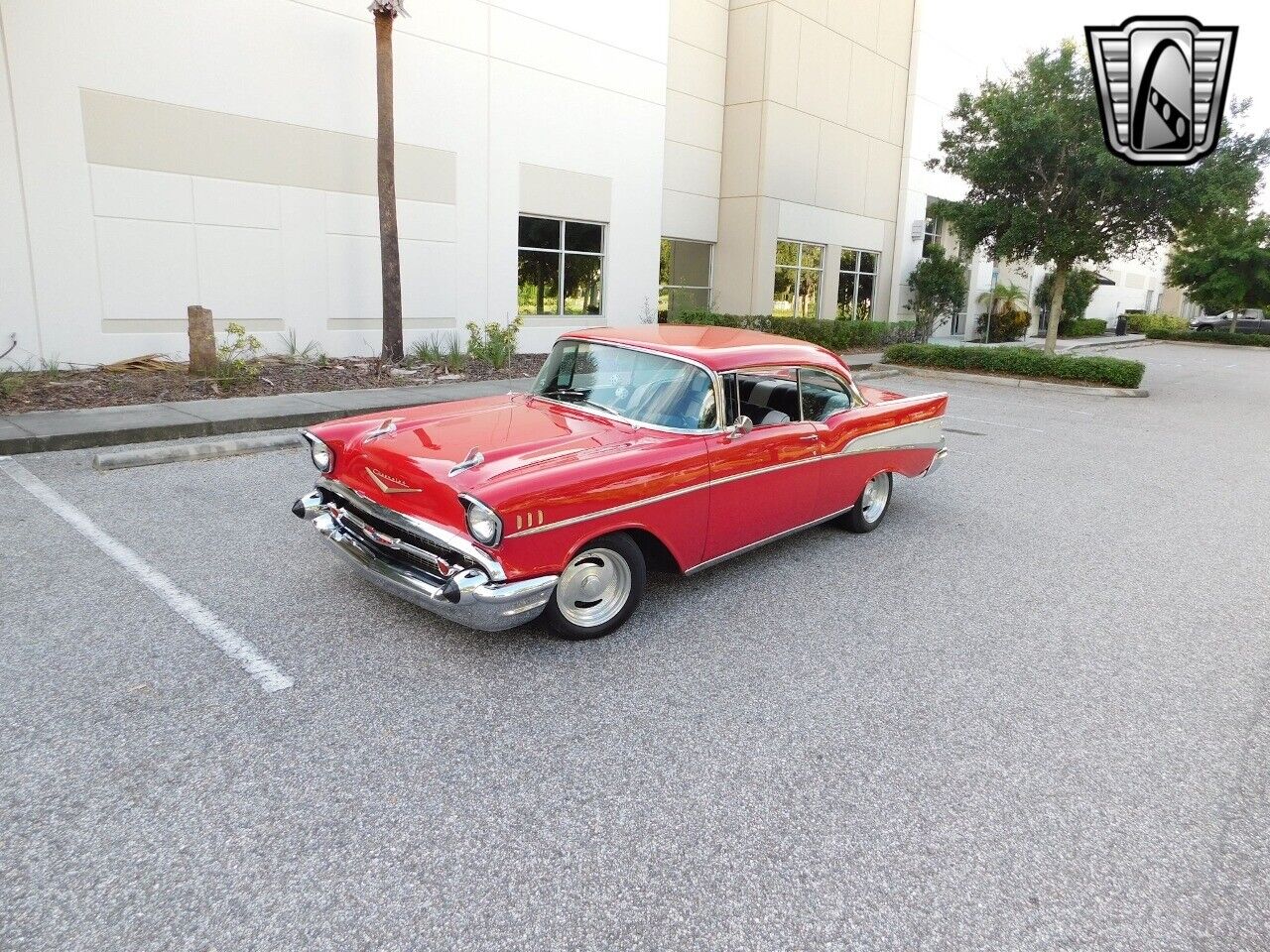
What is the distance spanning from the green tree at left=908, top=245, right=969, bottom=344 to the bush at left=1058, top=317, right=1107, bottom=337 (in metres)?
9.49

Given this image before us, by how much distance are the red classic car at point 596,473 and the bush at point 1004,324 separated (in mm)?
25985

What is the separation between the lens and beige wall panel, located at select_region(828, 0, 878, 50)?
70.1 ft

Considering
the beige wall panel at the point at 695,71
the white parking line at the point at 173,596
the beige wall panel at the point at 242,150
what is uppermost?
the beige wall panel at the point at 695,71

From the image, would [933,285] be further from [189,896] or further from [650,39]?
[189,896]

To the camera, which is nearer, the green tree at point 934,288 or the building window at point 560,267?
the building window at point 560,267

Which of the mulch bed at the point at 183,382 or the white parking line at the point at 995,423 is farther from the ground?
the mulch bed at the point at 183,382

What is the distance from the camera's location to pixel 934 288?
2467cm

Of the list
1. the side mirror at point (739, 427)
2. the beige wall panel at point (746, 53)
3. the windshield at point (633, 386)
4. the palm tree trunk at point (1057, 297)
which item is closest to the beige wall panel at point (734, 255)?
the beige wall panel at point (746, 53)

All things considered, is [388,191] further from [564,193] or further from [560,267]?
[560,267]

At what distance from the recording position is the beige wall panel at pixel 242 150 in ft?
33.8

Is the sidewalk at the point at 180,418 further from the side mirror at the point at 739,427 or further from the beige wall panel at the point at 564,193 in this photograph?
Result: the beige wall panel at the point at 564,193

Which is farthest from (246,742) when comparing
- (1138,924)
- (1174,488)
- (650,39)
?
(650,39)

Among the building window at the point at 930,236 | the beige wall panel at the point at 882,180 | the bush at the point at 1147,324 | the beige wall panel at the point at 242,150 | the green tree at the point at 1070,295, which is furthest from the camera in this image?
the bush at the point at 1147,324

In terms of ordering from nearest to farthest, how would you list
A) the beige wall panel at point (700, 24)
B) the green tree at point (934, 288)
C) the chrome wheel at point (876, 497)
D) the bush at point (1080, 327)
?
1. the chrome wheel at point (876, 497)
2. the beige wall panel at point (700, 24)
3. the green tree at point (934, 288)
4. the bush at point (1080, 327)
